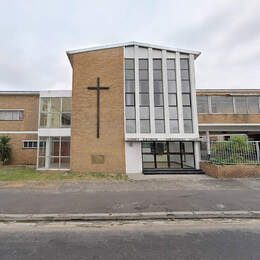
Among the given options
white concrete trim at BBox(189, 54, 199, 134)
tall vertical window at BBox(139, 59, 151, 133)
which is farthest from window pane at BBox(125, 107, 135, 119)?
white concrete trim at BBox(189, 54, 199, 134)

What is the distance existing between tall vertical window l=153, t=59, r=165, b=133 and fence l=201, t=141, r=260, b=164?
4.03 metres

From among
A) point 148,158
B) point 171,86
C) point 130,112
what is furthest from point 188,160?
point 171,86

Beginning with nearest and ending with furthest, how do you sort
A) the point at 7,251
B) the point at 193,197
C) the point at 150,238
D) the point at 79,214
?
the point at 7,251, the point at 150,238, the point at 79,214, the point at 193,197

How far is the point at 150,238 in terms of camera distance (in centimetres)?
342

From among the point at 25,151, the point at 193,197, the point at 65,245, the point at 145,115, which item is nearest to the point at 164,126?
the point at 145,115

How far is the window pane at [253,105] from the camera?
49.1 feet

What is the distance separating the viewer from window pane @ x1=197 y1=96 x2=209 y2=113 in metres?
14.8

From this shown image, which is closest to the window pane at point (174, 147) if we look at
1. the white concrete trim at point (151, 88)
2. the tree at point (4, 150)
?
the white concrete trim at point (151, 88)

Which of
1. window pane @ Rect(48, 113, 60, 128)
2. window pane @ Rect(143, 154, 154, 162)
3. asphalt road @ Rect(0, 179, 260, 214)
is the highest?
window pane @ Rect(48, 113, 60, 128)

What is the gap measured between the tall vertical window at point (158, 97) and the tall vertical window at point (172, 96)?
67 centimetres

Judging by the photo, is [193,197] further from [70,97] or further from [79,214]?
[70,97]

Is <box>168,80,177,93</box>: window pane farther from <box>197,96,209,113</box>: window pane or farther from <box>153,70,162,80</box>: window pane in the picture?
<box>197,96,209,113</box>: window pane

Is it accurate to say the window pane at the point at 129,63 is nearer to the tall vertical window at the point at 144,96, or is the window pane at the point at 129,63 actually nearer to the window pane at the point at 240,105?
the tall vertical window at the point at 144,96

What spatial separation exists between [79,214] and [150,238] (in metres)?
2.28
